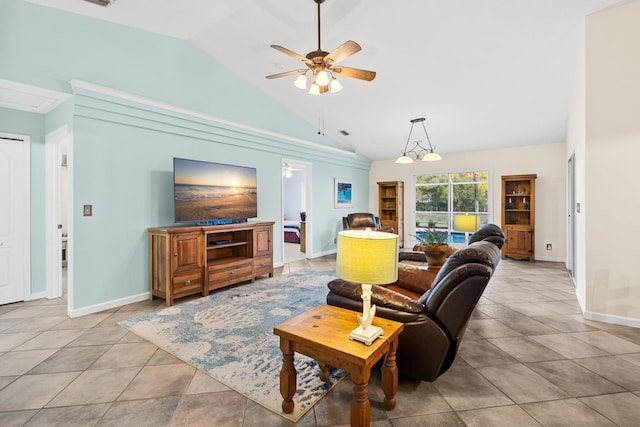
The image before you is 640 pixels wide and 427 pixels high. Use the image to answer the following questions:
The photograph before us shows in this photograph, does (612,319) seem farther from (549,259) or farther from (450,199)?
(450,199)

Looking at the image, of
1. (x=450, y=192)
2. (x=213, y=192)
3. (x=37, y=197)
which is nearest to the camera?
(x=37, y=197)

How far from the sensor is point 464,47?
364 cm

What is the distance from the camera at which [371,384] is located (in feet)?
6.85

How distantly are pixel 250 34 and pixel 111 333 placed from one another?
3.87 m

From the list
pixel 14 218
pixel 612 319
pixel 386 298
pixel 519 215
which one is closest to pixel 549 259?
pixel 519 215

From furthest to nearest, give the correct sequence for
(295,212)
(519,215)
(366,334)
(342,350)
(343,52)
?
(295,212), (519,215), (343,52), (366,334), (342,350)

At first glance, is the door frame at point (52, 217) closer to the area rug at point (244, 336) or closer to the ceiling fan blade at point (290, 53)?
Answer: the area rug at point (244, 336)

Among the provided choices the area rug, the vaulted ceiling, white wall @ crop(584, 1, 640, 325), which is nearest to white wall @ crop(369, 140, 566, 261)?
the vaulted ceiling

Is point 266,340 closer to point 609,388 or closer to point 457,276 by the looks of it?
point 457,276

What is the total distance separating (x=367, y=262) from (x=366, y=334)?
A: 411 millimetres

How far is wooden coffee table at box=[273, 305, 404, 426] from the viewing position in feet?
4.85

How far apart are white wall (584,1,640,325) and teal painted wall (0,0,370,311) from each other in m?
4.77

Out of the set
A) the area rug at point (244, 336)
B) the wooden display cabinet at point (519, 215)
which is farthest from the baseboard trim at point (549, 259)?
the area rug at point (244, 336)

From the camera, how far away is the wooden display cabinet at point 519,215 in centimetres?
621
